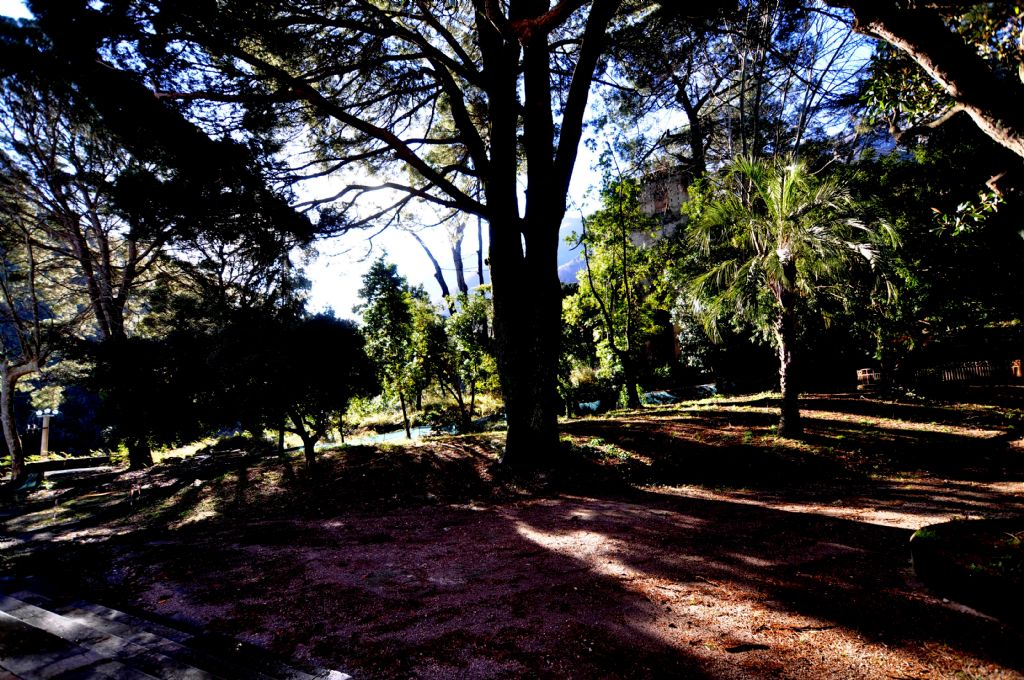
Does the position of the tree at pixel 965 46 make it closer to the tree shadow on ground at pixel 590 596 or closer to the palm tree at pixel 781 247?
the tree shadow on ground at pixel 590 596

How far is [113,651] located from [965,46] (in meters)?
6.76

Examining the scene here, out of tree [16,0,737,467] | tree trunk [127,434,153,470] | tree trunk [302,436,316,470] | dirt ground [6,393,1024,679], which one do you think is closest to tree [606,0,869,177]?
tree [16,0,737,467]

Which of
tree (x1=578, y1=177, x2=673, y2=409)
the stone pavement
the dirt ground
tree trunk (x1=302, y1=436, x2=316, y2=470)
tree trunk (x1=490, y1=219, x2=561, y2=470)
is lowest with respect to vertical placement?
the dirt ground

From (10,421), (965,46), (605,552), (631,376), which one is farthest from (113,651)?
(10,421)

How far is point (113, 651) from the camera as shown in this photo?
281 cm

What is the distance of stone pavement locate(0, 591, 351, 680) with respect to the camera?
2506 millimetres

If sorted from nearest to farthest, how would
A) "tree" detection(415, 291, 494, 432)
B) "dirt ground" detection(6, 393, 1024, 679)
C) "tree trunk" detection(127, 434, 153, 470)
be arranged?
"dirt ground" detection(6, 393, 1024, 679) < "tree" detection(415, 291, 494, 432) < "tree trunk" detection(127, 434, 153, 470)

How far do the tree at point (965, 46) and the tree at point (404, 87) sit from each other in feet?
12.3

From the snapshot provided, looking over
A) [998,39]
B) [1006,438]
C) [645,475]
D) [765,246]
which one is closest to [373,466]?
[645,475]

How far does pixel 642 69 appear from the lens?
10.1m

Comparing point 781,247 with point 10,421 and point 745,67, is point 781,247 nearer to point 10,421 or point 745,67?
point 745,67

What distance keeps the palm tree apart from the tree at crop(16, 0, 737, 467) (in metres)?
2.83

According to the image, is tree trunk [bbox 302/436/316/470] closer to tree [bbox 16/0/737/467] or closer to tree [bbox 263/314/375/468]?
tree [bbox 263/314/375/468]

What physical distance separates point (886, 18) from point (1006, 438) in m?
8.22
